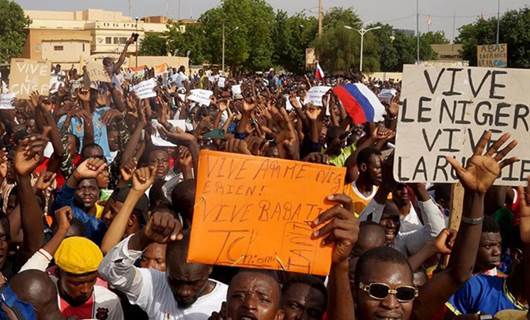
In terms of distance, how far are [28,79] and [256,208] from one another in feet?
28.5

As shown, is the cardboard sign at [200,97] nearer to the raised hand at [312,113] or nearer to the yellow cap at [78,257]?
the raised hand at [312,113]

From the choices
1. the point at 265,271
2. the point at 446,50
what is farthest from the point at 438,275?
the point at 446,50

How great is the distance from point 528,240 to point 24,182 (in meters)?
2.86

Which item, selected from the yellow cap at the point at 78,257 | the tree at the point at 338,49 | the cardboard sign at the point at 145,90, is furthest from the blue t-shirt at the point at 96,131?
the tree at the point at 338,49

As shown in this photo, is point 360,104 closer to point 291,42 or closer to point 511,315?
point 511,315

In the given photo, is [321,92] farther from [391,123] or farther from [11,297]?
[11,297]

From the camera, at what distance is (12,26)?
8031cm

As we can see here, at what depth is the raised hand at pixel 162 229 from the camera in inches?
173

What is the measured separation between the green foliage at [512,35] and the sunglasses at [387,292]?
51.2 meters

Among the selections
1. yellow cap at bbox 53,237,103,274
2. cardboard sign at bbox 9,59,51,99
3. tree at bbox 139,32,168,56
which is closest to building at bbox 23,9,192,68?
tree at bbox 139,32,168,56

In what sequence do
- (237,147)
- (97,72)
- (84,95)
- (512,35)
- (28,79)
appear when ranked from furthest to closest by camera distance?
(512,35) → (97,72) → (28,79) → (84,95) → (237,147)

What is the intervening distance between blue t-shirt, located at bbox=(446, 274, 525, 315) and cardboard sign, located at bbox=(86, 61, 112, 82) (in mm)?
10016

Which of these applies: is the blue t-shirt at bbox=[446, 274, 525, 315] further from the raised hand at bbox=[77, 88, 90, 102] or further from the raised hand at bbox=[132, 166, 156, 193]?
the raised hand at bbox=[77, 88, 90, 102]

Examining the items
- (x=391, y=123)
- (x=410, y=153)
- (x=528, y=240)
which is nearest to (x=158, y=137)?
(x=391, y=123)
